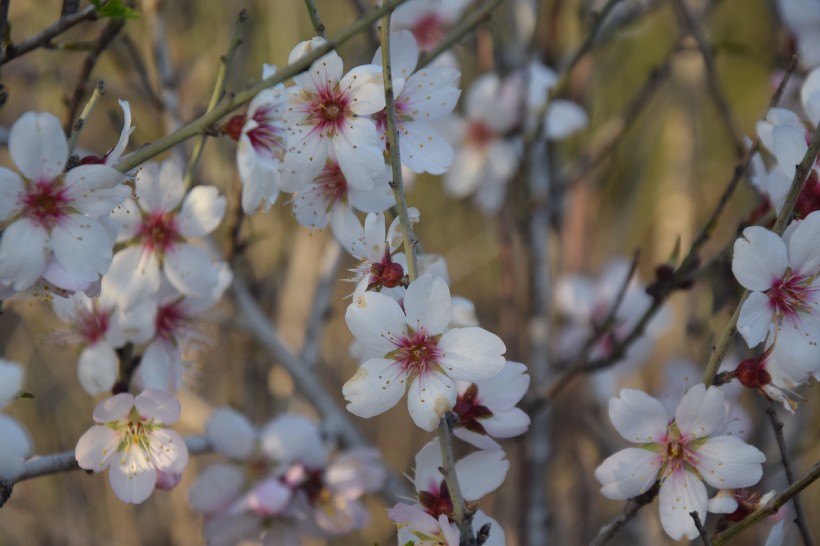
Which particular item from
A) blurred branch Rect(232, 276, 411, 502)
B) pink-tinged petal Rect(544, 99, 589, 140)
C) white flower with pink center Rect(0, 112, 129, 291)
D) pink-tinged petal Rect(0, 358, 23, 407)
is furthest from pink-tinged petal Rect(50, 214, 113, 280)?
pink-tinged petal Rect(544, 99, 589, 140)

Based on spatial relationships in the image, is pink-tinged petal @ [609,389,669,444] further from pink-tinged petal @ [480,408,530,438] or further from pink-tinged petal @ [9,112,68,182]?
pink-tinged petal @ [9,112,68,182]

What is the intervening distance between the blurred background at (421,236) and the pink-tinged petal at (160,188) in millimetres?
278

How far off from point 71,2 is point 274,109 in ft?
0.96

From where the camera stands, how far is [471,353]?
934 millimetres

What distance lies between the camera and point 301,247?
2.60 meters

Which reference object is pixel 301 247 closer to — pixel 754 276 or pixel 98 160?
pixel 98 160

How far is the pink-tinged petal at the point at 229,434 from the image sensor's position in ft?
4.87

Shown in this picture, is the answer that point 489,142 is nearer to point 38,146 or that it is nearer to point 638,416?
point 638,416


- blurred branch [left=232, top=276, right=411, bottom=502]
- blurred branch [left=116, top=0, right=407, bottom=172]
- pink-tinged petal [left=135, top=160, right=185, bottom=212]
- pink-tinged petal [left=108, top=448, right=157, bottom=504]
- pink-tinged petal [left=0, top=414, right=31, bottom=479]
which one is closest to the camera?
blurred branch [left=116, top=0, right=407, bottom=172]

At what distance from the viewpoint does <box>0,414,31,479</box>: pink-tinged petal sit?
0.99m

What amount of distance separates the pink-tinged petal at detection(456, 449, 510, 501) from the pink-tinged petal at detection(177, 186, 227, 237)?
1.71 feet

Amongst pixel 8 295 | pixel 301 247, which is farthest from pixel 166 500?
pixel 8 295

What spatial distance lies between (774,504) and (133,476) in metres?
0.81

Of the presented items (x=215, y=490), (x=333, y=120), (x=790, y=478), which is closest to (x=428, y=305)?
(x=333, y=120)
